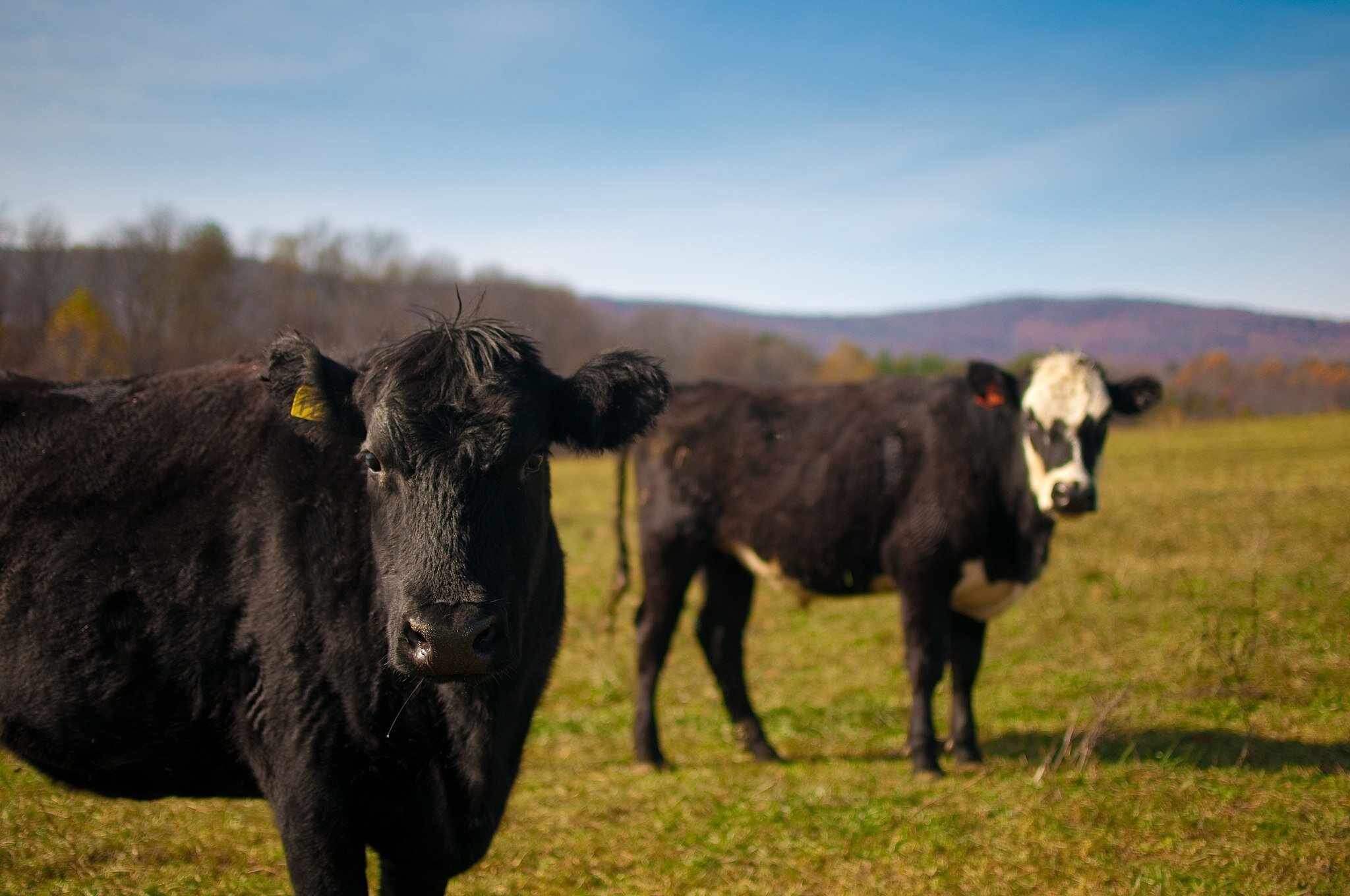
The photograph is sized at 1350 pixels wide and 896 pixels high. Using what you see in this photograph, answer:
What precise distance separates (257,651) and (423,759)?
2.25 ft

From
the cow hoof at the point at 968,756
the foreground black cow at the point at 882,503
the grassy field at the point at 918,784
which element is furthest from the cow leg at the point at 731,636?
the cow hoof at the point at 968,756

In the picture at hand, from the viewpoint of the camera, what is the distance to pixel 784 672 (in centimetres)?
827

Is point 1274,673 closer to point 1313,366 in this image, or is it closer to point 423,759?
point 423,759

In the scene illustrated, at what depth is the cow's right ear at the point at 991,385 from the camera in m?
6.41

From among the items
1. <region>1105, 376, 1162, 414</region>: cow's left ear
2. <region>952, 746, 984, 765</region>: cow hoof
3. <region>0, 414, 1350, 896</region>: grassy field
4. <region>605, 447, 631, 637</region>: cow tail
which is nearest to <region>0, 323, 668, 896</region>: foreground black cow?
<region>0, 414, 1350, 896</region>: grassy field

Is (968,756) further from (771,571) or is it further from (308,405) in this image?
(308,405)

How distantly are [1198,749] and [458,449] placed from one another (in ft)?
17.3

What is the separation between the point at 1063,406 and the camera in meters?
6.17

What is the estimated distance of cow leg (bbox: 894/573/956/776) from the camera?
5770 mm

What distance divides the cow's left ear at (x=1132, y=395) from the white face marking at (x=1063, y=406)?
36 centimetres

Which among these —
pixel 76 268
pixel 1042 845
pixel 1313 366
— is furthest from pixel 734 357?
pixel 1042 845

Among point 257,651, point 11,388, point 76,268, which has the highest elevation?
point 76,268

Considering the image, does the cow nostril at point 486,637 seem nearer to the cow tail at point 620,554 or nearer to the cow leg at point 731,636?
the cow leg at point 731,636

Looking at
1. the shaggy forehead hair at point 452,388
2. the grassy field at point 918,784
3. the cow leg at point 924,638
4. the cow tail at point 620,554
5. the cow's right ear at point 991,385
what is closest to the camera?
the shaggy forehead hair at point 452,388
